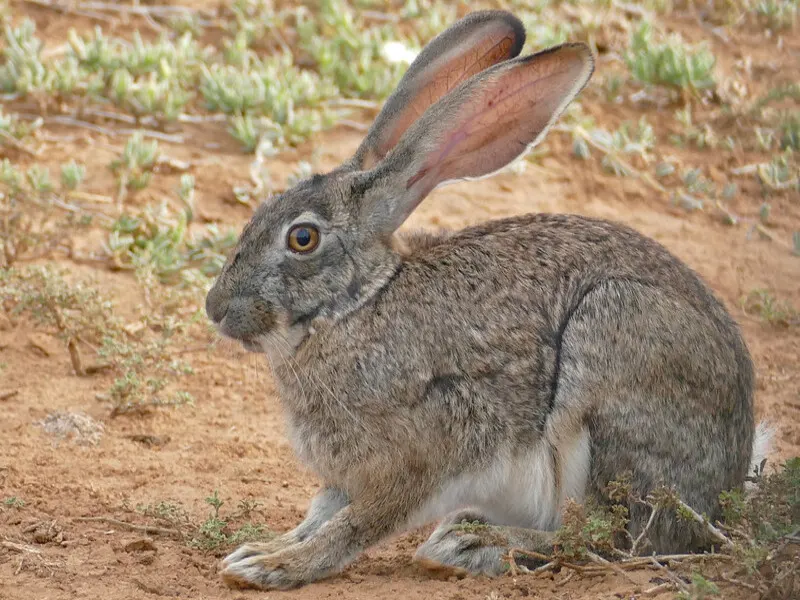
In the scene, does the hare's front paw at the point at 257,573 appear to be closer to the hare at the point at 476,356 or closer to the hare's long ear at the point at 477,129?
the hare at the point at 476,356

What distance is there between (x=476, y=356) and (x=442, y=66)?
1350mm

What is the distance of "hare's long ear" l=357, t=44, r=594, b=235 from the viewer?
5062mm

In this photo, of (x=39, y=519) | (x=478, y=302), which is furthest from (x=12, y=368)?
(x=478, y=302)

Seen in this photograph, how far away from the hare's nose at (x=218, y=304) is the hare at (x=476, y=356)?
1cm

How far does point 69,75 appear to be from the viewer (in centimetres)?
870

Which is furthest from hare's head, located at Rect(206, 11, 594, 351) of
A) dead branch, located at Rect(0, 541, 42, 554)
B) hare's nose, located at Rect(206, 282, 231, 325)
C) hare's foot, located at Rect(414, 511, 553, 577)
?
dead branch, located at Rect(0, 541, 42, 554)

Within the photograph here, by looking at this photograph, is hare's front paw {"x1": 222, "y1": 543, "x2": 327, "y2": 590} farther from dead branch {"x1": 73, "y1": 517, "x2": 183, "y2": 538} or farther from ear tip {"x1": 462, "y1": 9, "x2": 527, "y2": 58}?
ear tip {"x1": 462, "y1": 9, "x2": 527, "y2": 58}

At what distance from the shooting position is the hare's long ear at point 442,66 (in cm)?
563

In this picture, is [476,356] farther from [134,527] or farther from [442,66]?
[134,527]

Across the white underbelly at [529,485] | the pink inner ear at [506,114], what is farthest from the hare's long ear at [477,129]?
the white underbelly at [529,485]

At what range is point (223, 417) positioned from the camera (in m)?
6.66

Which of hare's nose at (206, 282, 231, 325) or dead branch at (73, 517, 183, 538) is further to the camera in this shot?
dead branch at (73, 517, 183, 538)

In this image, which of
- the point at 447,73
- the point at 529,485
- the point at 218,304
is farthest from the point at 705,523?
the point at 447,73

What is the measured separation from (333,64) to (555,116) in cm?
440
